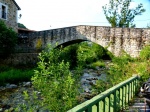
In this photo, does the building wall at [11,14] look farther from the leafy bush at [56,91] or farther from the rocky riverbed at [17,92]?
the leafy bush at [56,91]

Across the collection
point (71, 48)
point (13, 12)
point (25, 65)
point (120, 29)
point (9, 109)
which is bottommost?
point (9, 109)

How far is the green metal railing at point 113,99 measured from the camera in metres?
2.91

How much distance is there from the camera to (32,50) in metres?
21.4

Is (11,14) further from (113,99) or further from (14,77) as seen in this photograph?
(113,99)

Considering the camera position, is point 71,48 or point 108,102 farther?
point 71,48

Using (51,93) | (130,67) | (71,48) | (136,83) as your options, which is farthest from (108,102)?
(71,48)

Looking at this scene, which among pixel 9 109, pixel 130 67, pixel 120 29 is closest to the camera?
pixel 130 67

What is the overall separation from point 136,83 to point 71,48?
1203cm

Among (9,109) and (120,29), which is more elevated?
(120,29)

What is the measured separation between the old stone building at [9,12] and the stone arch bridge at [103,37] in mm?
1989

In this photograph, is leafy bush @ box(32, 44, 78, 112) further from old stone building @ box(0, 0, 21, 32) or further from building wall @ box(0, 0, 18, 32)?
building wall @ box(0, 0, 18, 32)

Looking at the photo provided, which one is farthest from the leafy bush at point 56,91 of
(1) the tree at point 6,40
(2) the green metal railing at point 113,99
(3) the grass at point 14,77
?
(1) the tree at point 6,40

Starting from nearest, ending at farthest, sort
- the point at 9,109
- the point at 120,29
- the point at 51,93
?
the point at 51,93 → the point at 9,109 → the point at 120,29

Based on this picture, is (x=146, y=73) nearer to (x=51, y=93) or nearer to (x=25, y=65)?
(x=51, y=93)
